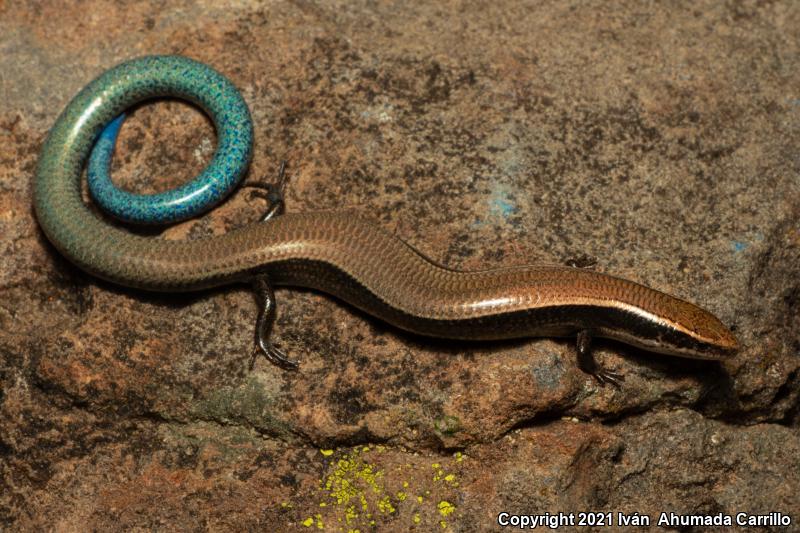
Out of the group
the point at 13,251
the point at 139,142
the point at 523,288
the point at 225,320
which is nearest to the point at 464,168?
the point at 523,288

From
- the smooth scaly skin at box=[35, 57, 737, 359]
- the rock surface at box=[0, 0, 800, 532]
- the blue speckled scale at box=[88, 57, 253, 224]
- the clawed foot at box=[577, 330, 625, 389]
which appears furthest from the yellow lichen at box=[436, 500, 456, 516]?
the blue speckled scale at box=[88, 57, 253, 224]

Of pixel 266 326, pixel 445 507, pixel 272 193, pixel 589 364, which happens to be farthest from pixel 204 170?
pixel 589 364

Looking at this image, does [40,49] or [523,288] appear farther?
[40,49]

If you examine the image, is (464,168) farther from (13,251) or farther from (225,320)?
(13,251)

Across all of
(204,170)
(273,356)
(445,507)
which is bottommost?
(445,507)

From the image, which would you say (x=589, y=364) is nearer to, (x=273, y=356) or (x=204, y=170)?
(x=273, y=356)

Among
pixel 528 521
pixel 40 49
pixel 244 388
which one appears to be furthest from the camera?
pixel 40 49
